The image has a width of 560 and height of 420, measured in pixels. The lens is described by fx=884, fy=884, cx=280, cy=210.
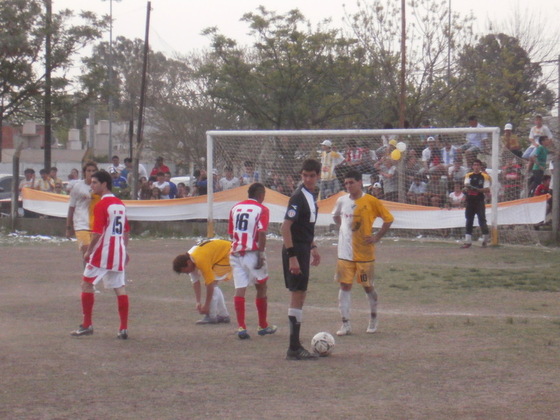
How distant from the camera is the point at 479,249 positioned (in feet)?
59.6

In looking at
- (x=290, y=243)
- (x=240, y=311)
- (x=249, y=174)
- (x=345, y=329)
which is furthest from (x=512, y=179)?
(x=290, y=243)

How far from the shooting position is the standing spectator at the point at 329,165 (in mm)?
20688

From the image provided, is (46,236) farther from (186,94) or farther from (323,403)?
(186,94)

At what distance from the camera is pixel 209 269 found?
9.76m

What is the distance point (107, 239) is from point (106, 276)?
407 millimetres

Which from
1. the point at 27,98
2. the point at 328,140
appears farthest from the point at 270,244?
the point at 27,98

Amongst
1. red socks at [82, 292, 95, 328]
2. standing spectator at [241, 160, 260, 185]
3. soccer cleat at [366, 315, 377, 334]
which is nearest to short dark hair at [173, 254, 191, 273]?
red socks at [82, 292, 95, 328]

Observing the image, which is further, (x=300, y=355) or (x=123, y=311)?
(x=123, y=311)

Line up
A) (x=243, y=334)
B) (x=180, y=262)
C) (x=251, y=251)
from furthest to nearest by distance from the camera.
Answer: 1. (x=180, y=262)
2. (x=251, y=251)
3. (x=243, y=334)

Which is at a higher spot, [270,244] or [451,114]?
[451,114]

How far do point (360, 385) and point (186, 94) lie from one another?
43.2m

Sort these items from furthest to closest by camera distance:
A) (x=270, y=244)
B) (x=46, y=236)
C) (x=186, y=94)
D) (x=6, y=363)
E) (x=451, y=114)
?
(x=186, y=94), (x=451, y=114), (x=46, y=236), (x=270, y=244), (x=6, y=363)

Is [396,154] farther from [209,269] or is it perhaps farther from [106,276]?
[106,276]

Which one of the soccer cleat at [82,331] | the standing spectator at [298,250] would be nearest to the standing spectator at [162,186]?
the soccer cleat at [82,331]
